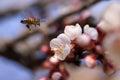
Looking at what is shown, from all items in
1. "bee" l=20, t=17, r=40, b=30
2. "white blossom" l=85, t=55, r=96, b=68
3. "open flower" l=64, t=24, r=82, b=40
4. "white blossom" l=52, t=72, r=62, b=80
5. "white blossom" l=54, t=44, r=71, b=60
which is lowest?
"white blossom" l=52, t=72, r=62, b=80

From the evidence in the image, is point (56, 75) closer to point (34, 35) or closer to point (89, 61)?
point (89, 61)

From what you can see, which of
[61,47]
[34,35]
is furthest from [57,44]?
[34,35]

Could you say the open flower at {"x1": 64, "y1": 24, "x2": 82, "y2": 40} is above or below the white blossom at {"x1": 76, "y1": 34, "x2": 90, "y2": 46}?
above

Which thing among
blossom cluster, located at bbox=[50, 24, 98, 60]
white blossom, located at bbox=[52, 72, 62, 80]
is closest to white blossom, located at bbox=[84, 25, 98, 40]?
blossom cluster, located at bbox=[50, 24, 98, 60]

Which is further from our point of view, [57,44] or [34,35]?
[34,35]

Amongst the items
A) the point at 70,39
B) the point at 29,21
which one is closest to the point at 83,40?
the point at 70,39

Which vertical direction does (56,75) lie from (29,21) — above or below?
below

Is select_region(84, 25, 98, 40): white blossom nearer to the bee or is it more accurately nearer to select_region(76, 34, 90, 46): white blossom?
select_region(76, 34, 90, 46): white blossom

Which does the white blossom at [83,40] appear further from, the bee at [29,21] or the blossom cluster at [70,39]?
the bee at [29,21]

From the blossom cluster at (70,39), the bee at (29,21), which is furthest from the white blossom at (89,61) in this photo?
the bee at (29,21)
